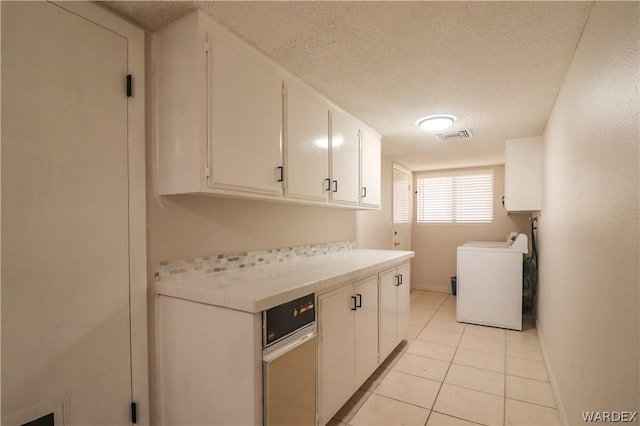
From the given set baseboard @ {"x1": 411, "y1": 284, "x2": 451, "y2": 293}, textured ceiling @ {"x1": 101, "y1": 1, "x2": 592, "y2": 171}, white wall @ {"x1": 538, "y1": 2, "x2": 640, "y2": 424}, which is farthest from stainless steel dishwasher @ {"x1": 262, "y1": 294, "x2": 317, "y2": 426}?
baseboard @ {"x1": 411, "y1": 284, "x2": 451, "y2": 293}

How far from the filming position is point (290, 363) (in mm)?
1464

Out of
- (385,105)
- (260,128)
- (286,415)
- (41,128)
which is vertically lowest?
(286,415)

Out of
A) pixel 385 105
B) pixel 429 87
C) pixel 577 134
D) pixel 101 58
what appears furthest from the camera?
pixel 385 105

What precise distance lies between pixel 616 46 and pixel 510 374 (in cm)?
251

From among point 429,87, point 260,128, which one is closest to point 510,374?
point 429,87

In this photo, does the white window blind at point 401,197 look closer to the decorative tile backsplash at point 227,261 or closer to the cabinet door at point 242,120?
the decorative tile backsplash at point 227,261

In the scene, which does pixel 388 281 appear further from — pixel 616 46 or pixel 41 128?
pixel 41 128

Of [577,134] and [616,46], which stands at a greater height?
[616,46]

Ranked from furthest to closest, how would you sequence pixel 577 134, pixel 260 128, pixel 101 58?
1. pixel 260 128
2. pixel 577 134
3. pixel 101 58

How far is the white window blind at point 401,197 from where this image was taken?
4996 mm

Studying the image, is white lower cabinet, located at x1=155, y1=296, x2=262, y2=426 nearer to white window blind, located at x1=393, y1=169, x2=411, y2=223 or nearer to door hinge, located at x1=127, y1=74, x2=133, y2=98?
door hinge, located at x1=127, y1=74, x2=133, y2=98

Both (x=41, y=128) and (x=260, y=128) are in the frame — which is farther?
(x=260, y=128)

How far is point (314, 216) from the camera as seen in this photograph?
9.41 ft

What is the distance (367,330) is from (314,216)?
1.09 m
